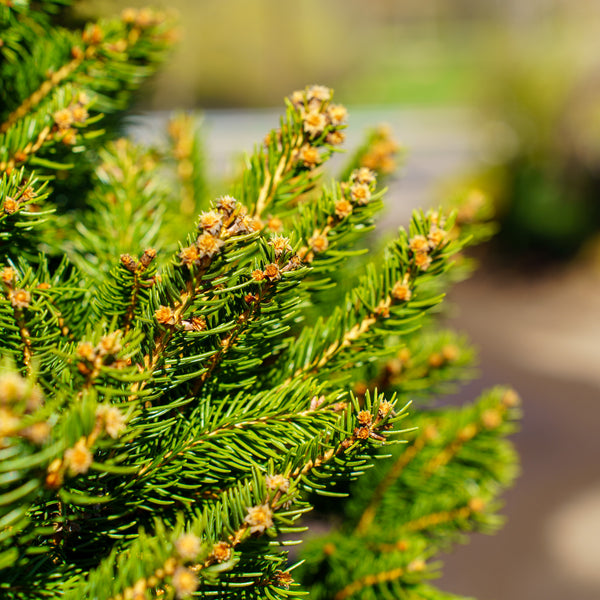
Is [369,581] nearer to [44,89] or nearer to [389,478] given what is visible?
[389,478]

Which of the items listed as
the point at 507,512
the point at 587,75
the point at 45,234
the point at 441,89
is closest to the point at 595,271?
the point at 587,75

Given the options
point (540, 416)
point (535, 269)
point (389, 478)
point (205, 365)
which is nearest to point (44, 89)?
point (205, 365)

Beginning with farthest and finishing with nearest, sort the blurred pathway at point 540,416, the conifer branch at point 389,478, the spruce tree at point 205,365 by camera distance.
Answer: the blurred pathway at point 540,416 → the conifer branch at point 389,478 → the spruce tree at point 205,365

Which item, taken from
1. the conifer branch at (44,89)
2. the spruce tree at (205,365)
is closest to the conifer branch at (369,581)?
the spruce tree at (205,365)

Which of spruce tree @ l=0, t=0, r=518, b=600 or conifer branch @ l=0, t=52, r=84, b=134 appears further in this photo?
conifer branch @ l=0, t=52, r=84, b=134

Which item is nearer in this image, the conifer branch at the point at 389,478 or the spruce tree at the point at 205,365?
the spruce tree at the point at 205,365

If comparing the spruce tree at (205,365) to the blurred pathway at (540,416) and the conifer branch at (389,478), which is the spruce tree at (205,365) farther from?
the blurred pathway at (540,416)

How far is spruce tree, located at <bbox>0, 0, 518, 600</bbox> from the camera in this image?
0.43 m

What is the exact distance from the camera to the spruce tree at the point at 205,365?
1.42 ft

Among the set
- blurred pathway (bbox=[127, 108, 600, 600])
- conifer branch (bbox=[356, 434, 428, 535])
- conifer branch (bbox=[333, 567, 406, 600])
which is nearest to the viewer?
conifer branch (bbox=[333, 567, 406, 600])

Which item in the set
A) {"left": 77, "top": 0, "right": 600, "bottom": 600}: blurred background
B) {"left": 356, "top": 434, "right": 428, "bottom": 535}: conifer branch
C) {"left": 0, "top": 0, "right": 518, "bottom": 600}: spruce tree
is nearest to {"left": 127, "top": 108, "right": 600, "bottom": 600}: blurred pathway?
{"left": 77, "top": 0, "right": 600, "bottom": 600}: blurred background

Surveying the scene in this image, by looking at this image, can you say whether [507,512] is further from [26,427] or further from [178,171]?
[26,427]

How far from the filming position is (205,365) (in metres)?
0.54

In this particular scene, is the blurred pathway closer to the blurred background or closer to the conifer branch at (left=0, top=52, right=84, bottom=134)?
the blurred background
